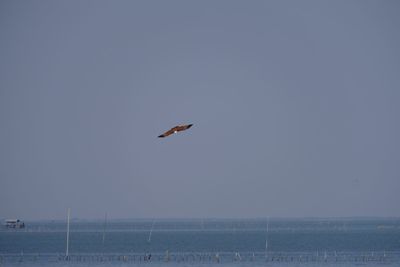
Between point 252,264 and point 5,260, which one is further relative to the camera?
point 5,260

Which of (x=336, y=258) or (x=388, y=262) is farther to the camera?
(x=336, y=258)

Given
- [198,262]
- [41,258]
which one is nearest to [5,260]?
[41,258]

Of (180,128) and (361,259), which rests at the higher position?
(180,128)

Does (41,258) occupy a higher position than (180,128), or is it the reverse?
(180,128)

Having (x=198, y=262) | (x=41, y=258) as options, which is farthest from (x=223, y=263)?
(x=41, y=258)

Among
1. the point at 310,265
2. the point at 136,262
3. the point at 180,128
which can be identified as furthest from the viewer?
the point at 136,262

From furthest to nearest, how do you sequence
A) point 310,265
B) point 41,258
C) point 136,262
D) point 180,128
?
point 41,258 < point 136,262 < point 310,265 < point 180,128

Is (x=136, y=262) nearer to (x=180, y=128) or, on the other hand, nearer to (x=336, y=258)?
(x=336, y=258)

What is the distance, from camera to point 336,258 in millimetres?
105562

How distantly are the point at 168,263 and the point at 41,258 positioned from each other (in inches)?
872

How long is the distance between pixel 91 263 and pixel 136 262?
5.90 metres

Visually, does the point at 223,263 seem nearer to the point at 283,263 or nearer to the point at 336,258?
the point at 283,263

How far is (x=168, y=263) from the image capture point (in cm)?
10044

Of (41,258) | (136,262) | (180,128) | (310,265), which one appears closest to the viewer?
(180,128)
